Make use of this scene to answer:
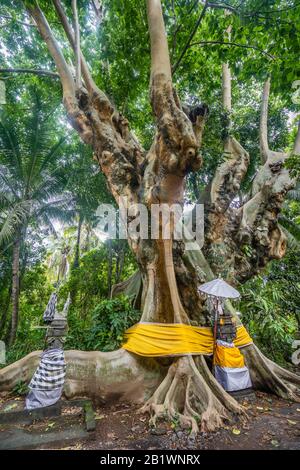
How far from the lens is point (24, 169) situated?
346 inches

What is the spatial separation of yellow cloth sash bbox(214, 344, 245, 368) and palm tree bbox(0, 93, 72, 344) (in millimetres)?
6960

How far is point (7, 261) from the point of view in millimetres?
10570

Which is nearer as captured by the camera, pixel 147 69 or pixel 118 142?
pixel 118 142

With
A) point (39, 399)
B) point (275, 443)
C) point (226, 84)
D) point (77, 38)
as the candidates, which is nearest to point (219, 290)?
point (275, 443)

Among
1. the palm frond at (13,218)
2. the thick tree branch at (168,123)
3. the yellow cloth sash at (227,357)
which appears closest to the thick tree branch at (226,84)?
the thick tree branch at (168,123)

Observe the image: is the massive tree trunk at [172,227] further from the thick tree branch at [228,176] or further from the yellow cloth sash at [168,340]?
the yellow cloth sash at [168,340]

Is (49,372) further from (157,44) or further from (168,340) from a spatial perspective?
(157,44)

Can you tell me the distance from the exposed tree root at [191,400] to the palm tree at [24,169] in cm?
647

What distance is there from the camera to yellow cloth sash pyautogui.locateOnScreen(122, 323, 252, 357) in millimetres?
4242

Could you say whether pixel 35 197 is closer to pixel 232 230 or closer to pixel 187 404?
pixel 232 230

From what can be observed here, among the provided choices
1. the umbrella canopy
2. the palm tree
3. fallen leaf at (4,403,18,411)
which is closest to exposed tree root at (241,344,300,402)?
the umbrella canopy

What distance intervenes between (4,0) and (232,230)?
315 inches
